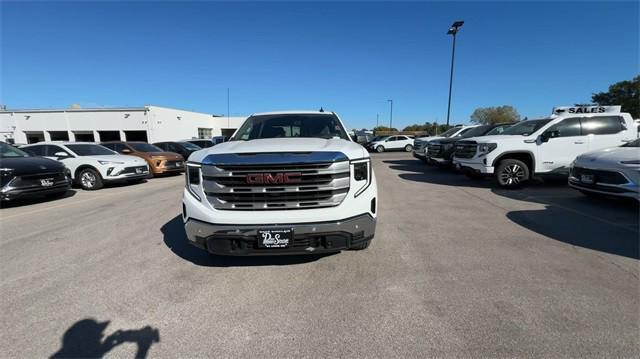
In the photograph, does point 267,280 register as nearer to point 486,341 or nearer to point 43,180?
point 486,341

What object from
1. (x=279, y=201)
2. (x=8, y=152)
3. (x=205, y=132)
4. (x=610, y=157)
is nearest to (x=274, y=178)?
(x=279, y=201)

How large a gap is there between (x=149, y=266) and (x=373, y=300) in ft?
8.36

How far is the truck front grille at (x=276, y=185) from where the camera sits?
2.70 meters

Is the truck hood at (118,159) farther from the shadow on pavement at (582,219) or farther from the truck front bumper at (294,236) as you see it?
the shadow on pavement at (582,219)

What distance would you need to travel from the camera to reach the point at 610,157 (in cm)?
523

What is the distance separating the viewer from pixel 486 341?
203 cm

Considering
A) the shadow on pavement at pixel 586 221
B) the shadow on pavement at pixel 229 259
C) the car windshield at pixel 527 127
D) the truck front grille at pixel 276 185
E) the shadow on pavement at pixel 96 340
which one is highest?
the car windshield at pixel 527 127

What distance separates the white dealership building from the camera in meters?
30.8

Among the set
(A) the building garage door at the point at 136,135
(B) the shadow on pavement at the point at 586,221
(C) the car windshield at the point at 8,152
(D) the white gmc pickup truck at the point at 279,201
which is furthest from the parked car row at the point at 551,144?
(A) the building garage door at the point at 136,135

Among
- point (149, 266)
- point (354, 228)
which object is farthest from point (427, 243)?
point (149, 266)

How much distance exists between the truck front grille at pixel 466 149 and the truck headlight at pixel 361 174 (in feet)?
20.9

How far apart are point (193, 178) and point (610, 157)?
7.02 metres

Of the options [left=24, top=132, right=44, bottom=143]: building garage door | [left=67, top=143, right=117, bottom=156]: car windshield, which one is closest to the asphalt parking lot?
[left=67, top=143, right=117, bottom=156]: car windshield

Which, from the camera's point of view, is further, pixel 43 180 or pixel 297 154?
pixel 43 180
